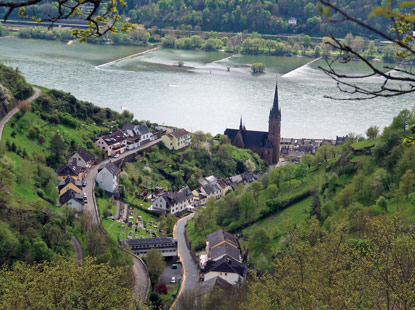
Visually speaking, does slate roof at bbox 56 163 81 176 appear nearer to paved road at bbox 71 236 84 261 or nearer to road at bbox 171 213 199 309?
road at bbox 171 213 199 309

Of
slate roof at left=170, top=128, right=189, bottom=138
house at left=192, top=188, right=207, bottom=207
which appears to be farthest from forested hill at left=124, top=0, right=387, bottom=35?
house at left=192, top=188, right=207, bottom=207

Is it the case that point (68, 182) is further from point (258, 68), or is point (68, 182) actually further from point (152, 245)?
point (258, 68)

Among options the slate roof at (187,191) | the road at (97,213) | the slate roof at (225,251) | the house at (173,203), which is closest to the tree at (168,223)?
the house at (173,203)

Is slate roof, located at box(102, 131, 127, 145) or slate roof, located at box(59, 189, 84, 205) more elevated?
slate roof, located at box(102, 131, 127, 145)

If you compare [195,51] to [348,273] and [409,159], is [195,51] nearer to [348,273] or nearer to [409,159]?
[409,159]

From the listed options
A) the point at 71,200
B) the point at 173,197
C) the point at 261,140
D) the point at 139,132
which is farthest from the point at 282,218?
the point at 261,140

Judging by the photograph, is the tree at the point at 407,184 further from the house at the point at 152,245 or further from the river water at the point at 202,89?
the river water at the point at 202,89

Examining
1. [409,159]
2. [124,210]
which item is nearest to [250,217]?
[124,210]

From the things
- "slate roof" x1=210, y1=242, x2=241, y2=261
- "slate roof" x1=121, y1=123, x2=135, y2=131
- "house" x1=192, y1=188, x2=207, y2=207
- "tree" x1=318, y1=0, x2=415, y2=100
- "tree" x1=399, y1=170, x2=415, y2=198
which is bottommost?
"house" x1=192, y1=188, x2=207, y2=207
